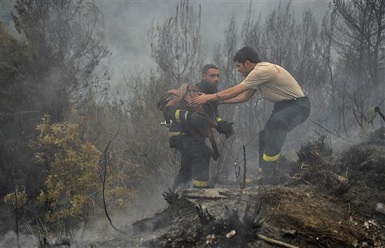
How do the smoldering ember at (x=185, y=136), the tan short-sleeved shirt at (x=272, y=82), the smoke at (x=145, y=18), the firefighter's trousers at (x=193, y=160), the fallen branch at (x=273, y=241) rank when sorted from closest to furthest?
1. the fallen branch at (x=273, y=241)
2. the smoldering ember at (x=185, y=136)
3. the tan short-sleeved shirt at (x=272, y=82)
4. the firefighter's trousers at (x=193, y=160)
5. the smoke at (x=145, y=18)

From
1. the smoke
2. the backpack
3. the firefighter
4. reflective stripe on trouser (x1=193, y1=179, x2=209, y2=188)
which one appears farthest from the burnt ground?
the smoke

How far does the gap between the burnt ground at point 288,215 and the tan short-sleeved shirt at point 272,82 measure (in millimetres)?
905

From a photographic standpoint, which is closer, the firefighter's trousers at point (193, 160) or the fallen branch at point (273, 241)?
the fallen branch at point (273, 241)

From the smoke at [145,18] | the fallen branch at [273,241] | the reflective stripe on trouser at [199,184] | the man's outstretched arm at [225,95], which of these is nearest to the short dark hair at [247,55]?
the man's outstretched arm at [225,95]

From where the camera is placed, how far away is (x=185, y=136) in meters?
4.55

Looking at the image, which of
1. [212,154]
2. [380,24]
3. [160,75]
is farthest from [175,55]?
[212,154]

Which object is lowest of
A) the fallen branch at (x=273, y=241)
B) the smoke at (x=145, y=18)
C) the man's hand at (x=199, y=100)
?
the fallen branch at (x=273, y=241)

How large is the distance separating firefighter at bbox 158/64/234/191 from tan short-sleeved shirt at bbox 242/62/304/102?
0.57 metres

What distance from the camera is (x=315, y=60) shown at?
1483 centimetres

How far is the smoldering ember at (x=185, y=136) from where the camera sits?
3.14 metres

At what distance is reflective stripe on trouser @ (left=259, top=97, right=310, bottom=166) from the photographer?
4293mm

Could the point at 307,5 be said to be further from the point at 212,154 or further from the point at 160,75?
the point at 212,154

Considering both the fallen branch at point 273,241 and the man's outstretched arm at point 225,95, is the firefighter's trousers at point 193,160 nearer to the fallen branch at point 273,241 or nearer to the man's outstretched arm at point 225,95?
the man's outstretched arm at point 225,95

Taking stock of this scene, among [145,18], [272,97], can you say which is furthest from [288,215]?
[145,18]
